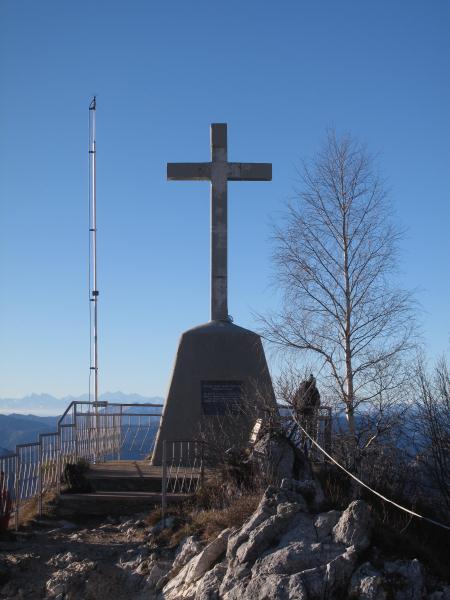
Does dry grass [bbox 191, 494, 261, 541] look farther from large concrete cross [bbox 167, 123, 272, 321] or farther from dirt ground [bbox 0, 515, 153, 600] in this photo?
large concrete cross [bbox 167, 123, 272, 321]

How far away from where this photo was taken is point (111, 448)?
1677 cm

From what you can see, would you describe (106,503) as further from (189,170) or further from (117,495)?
(189,170)

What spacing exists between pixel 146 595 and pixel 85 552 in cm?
155

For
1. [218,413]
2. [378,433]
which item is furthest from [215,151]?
[378,433]

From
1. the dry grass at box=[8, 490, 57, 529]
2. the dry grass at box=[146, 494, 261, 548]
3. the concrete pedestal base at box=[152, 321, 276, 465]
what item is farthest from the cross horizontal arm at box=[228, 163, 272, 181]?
the dry grass at box=[146, 494, 261, 548]

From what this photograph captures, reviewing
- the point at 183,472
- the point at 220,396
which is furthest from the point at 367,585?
the point at 220,396

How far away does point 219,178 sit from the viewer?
1548 cm

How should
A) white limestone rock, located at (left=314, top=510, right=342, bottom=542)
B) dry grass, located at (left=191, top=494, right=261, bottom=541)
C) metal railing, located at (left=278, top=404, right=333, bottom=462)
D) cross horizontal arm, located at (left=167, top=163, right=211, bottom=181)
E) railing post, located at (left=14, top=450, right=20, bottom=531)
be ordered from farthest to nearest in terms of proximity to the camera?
1. cross horizontal arm, located at (left=167, top=163, right=211, bottom=181)
2. railing post, located at (left=14, top=450, right=20, bottom=531)
3. metal railing, located at (left=278, top=404, right=333, bottom=462)
4. dry grass, located at (left=191, top=494, right=261, bottom=541)
5. white limestone rock, located at (left=314, top=510, right=342, bottom=542)

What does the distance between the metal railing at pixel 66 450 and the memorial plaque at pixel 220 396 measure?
2.29m

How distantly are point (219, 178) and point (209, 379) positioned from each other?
12.6 ft

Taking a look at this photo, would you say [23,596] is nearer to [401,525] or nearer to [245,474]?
[245,474]

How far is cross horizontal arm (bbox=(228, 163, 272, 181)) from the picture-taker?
15570mm

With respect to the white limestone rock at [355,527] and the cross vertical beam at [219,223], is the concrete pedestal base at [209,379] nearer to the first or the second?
the cross vertical beam at [219,223]

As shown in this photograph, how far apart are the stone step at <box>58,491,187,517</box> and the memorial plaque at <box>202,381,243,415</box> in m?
2.33
